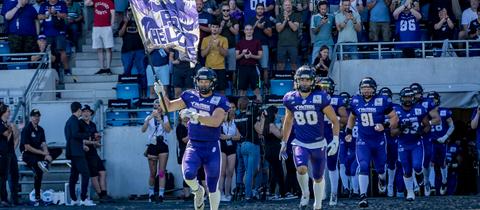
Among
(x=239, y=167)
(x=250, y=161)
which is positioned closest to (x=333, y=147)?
(x=250, y=161)

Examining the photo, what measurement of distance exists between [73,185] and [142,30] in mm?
5080

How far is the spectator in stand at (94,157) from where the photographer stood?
77.3 ft

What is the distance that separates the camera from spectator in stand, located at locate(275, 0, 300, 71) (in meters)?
26.0

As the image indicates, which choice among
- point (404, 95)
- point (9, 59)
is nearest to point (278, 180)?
point (404, 95)

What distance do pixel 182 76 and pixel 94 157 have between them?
2637 millimetres

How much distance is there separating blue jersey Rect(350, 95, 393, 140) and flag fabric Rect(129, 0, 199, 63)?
126 inches

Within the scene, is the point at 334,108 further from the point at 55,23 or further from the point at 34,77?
the point at 55,23

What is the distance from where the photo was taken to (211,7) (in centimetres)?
2692

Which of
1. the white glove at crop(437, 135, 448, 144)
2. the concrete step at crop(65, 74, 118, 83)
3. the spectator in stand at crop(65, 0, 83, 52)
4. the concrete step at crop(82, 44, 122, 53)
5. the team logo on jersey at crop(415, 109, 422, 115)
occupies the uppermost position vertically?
the spectator in stand at crop(65, 0, 83, 52)

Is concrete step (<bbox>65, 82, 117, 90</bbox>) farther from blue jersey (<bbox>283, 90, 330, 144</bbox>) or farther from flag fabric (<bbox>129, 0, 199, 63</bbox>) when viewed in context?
blue jersey (<bbox>283, 90, 330, 144</bbox>)

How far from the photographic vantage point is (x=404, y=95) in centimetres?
2295

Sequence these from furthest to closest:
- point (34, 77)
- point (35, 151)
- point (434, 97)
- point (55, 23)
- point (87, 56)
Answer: point (87, 56) < point (55, 23) < point (34, 77) < point (434, 97) < point (35, 151)

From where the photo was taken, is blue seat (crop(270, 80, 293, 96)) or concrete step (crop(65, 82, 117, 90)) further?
concrete step (crop(65, 82, 117, 90))

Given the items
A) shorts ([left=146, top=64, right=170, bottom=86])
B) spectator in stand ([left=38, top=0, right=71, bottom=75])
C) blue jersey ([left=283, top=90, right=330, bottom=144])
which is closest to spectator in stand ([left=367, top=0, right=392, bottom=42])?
shorts ([left=146, top=64, right=170, bottom=86])
